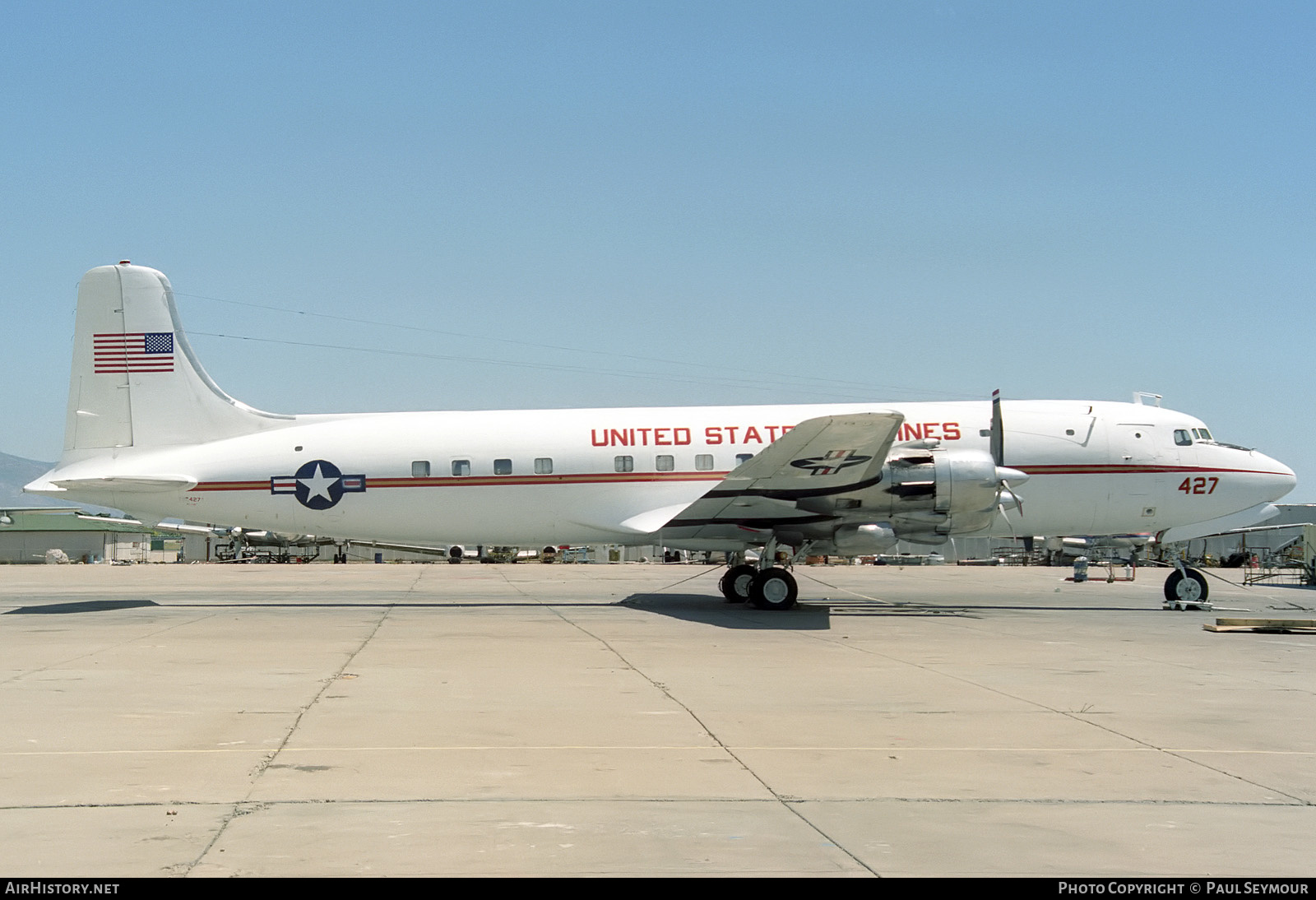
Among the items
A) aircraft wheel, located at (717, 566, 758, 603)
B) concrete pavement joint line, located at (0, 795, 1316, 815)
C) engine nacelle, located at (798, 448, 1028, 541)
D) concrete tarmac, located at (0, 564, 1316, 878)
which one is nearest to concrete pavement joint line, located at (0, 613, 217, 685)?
concrete tarmac, located at (0, 564, 1316, 878)

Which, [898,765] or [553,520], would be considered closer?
[898,765]

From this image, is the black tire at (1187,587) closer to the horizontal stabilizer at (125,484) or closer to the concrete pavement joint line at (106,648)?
the concrete pavement joint line at (106,648)

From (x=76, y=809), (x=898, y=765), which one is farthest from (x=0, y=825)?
(x=898, y=765)

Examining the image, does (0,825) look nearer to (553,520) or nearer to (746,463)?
(746,463)

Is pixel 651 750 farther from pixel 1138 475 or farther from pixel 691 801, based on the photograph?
pixel 1138 475

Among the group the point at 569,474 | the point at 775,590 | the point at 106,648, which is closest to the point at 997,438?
the point at 775,590

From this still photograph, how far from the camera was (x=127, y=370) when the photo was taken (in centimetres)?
2375

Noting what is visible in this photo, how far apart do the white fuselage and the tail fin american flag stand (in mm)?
1841

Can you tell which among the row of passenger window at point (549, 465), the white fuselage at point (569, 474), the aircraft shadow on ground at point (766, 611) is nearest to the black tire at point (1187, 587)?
the white fuselage at point (569, 474)

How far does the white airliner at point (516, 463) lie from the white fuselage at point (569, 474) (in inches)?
1.6

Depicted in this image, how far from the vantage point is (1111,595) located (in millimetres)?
29359

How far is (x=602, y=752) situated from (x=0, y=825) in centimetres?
399

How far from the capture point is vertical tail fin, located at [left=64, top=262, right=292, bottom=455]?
23.6 meters

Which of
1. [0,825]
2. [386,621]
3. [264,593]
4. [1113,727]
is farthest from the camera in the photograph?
[264,593]
